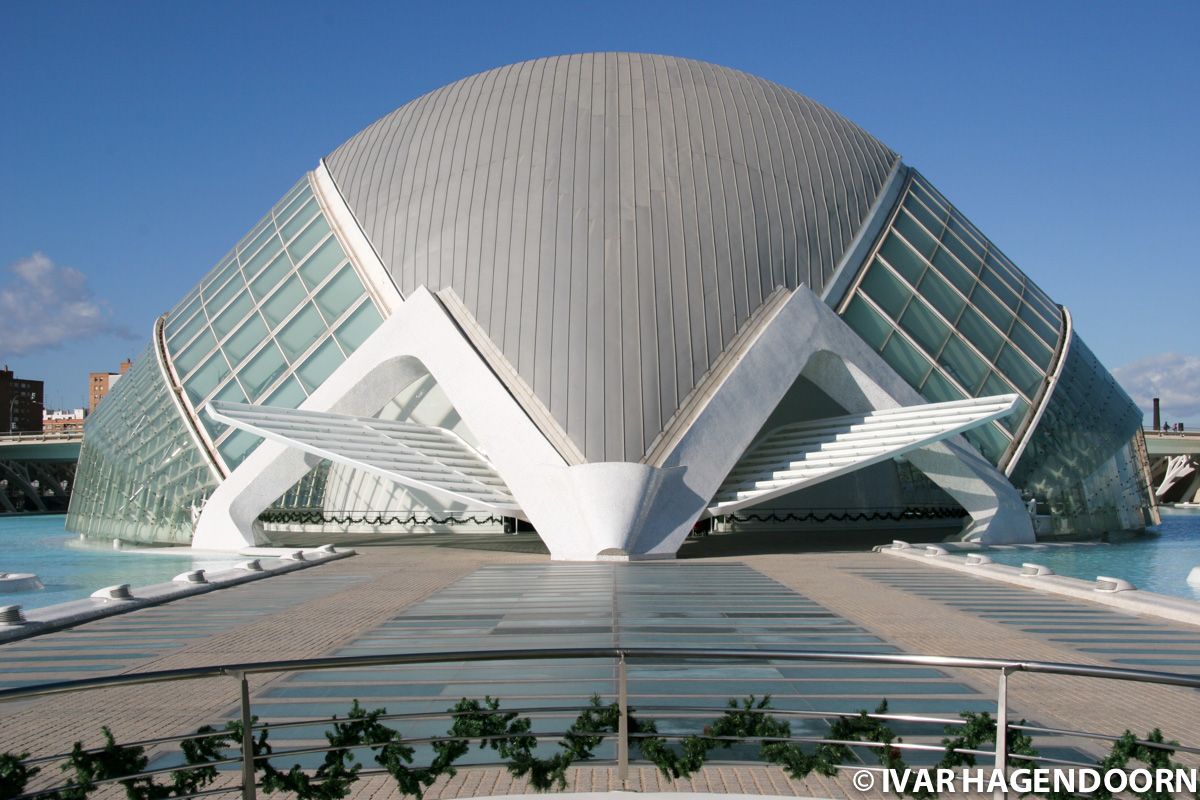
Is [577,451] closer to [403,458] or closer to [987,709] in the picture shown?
[403,458]

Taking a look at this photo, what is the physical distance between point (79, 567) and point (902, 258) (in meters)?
19.5

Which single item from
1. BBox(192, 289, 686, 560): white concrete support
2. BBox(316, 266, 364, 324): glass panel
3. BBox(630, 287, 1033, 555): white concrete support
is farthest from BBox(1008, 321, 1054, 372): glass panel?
BBox(316, 266, 364, 324): glass panel

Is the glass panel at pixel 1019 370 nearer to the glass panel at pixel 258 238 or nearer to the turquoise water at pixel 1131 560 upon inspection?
the turquoise water at pixel 1131 560

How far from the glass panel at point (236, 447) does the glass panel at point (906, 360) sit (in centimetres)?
1433

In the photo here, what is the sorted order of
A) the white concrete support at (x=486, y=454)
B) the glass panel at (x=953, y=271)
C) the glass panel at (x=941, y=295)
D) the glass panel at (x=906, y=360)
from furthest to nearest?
the glass panel at (x=953, y=271), the glass panel at (x=941, y=295), the glass panel at (x=906, y=360), the white concrete support at (x=486, y=454)

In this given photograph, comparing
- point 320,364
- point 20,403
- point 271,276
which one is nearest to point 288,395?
point 320,364

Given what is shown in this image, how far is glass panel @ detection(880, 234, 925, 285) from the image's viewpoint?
2711cm

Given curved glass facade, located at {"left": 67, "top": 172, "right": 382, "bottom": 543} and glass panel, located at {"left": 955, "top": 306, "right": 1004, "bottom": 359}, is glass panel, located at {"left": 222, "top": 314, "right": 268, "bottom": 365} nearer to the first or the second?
curved glass facade, located at {"left": 67, "top": 172, "right": 382, "bottom": 543}

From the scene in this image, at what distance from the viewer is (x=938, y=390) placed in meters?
25.3

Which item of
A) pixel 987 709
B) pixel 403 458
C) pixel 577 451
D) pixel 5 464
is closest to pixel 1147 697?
pixel 987 709

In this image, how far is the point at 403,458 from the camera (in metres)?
22.0

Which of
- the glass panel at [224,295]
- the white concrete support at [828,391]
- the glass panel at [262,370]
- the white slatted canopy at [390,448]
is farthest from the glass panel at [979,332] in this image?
the glass panel at [224,295]

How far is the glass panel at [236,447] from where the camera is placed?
25.3m

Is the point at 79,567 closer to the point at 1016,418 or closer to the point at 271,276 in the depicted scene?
the point at 271,276
